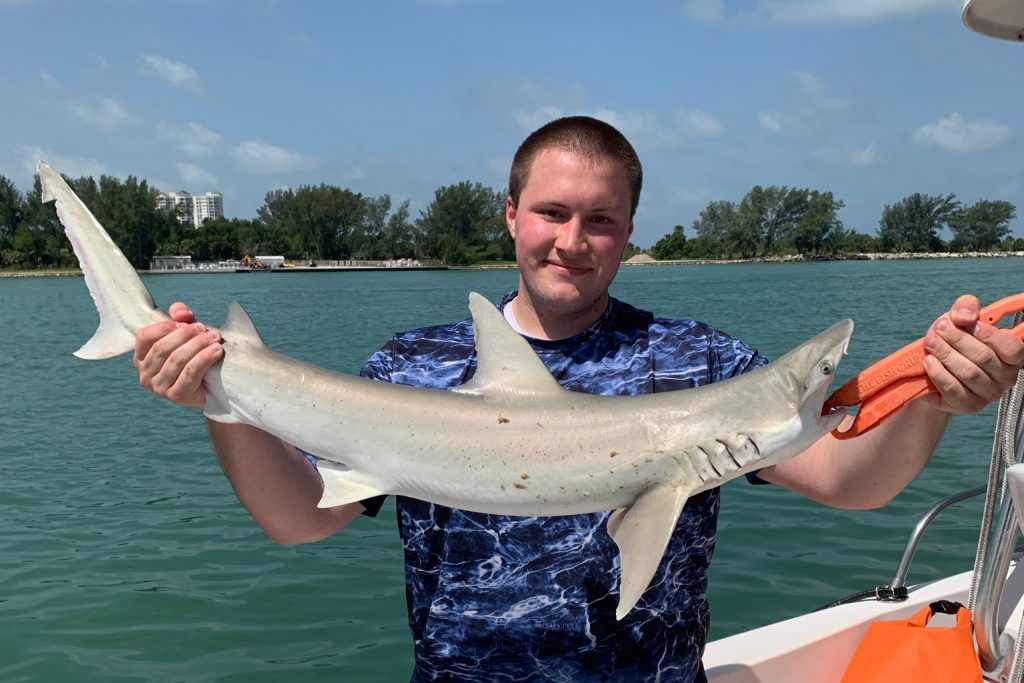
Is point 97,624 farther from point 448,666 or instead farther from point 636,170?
point 636,170

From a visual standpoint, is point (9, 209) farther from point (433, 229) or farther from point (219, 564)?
point (219, 564)

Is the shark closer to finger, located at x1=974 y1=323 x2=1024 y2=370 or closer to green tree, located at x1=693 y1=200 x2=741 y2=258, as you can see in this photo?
finger, located at x1=974 y1=323 x2=1024 y2=370

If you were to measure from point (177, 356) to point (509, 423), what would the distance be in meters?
0.95

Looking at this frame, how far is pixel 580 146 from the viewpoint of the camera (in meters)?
2.70

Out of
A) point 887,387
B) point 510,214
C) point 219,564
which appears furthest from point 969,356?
point 219,564

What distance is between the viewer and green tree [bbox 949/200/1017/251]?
17112 cm

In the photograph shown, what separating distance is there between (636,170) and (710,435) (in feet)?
3.68

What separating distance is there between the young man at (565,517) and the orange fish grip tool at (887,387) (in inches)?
7.5

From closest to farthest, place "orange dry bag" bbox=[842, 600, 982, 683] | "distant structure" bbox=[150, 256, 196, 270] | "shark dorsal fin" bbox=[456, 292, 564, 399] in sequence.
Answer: "shark dorsal fin" bbox=[456, 292, 564, 399]
"orange dry bag" bbox=[842, 600, 982, 683]
"distant structure" bbox=[150, 256, 196, 270]

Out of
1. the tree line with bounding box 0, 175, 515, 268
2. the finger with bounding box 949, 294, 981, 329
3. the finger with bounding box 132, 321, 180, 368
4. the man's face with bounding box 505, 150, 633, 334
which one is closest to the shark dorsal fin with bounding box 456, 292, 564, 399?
the man's face with bounding box 505, 150, 633, 334

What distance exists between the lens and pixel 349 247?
158 m

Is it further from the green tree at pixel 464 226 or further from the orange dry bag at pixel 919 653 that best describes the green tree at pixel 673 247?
the orange dry bag at pixel 919 653

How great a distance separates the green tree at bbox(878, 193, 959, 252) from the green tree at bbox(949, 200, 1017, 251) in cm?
252

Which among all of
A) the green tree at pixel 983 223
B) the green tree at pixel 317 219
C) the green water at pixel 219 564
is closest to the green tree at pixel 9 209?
the green tree at pixel 317 219
